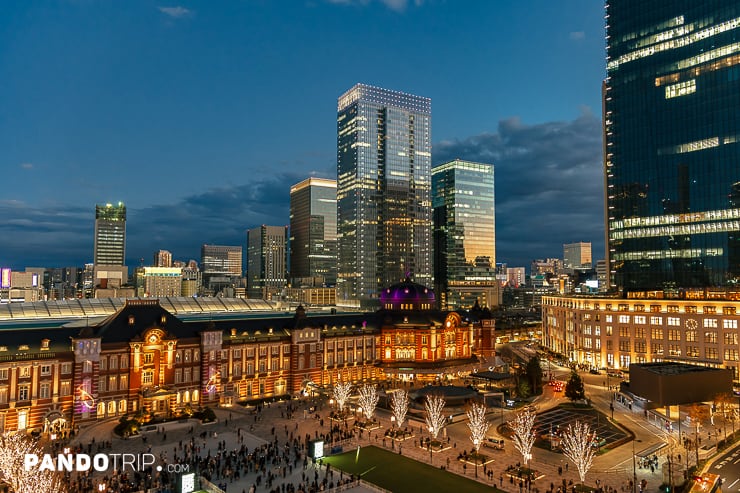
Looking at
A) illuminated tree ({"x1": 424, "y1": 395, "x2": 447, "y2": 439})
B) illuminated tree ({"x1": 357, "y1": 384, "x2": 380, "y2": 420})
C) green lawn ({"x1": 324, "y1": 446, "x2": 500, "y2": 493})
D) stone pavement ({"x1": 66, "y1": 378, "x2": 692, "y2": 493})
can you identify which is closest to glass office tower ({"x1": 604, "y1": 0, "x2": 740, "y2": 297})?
stone pavement ({"x1": 66, "y1": 378, "x2": 692, "y2": 493})

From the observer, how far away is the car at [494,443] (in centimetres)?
7356

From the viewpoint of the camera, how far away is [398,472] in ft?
213

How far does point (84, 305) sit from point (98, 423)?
58348mm

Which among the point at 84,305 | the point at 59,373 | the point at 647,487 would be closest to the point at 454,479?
the point at 647,487

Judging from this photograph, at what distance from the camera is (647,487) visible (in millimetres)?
59594

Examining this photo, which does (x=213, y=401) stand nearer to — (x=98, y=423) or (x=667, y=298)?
(x=98, y=423)

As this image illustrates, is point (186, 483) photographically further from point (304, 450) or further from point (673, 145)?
point (673, 145)

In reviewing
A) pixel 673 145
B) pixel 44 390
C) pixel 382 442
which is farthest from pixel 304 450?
pixel 673 145

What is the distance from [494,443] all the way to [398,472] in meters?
17.5

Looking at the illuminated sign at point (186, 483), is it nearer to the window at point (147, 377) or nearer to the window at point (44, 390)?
Result: the window at point (147, 377)

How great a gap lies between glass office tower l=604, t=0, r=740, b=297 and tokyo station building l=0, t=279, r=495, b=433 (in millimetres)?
57798

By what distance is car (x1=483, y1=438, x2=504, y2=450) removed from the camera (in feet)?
241

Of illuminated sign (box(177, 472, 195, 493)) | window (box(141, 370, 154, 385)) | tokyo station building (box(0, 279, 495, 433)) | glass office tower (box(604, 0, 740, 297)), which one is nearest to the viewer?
illuminated sign (box(177, 472, 195, 493))

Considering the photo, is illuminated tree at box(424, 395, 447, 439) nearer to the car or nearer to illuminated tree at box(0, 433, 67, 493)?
the car
